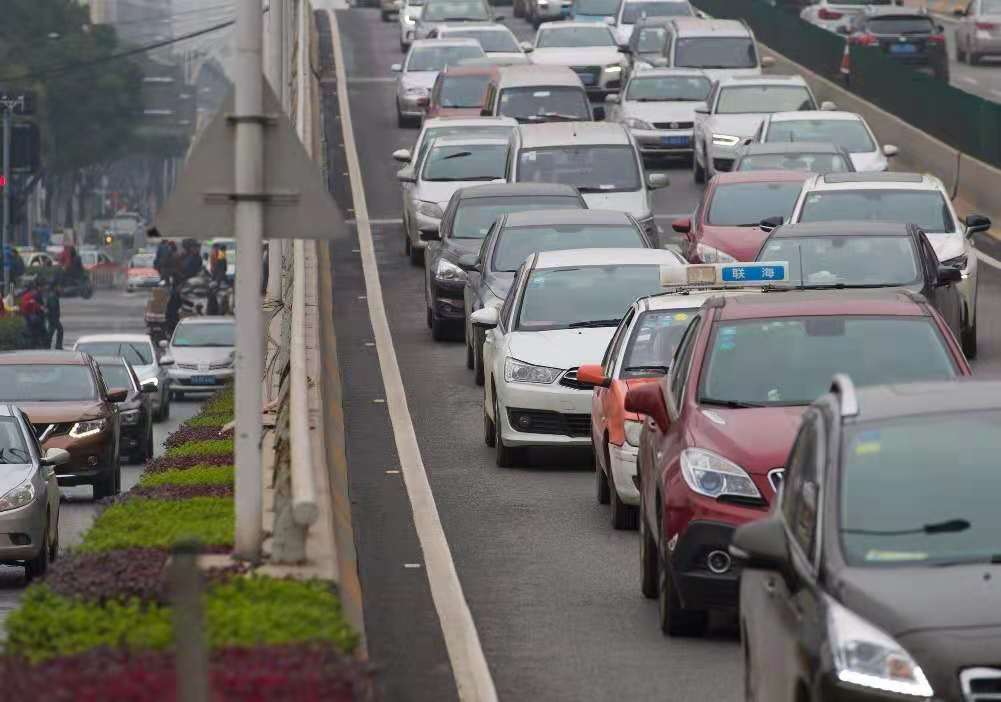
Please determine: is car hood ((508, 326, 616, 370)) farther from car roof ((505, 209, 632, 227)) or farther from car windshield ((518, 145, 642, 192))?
car windshield ((518, 145, 642, 192))

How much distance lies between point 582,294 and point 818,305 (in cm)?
681

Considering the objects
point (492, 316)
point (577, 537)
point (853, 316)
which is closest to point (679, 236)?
point (492, 316)

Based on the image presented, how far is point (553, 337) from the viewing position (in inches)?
716

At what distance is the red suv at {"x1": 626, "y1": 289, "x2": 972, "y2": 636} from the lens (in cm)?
1092

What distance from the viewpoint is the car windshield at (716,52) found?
4650 cm

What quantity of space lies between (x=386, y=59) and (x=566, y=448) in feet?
157

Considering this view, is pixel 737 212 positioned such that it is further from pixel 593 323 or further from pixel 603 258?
pixel 593 323

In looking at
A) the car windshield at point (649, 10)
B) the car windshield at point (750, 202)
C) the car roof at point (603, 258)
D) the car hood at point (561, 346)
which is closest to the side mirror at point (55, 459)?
the car roof at point (603, 258)

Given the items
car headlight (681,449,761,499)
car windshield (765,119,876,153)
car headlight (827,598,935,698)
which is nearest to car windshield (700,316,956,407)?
car headlight (681,449,761,499)

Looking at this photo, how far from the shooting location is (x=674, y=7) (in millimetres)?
62312

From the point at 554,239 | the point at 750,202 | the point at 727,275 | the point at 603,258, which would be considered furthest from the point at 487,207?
the point at 727,275

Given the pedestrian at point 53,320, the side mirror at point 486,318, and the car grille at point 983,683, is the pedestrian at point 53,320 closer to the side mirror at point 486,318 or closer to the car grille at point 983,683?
the side mirror at point 486,318

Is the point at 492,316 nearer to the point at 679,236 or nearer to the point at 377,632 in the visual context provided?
the point at 377,632

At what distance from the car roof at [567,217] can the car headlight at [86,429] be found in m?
6.37
